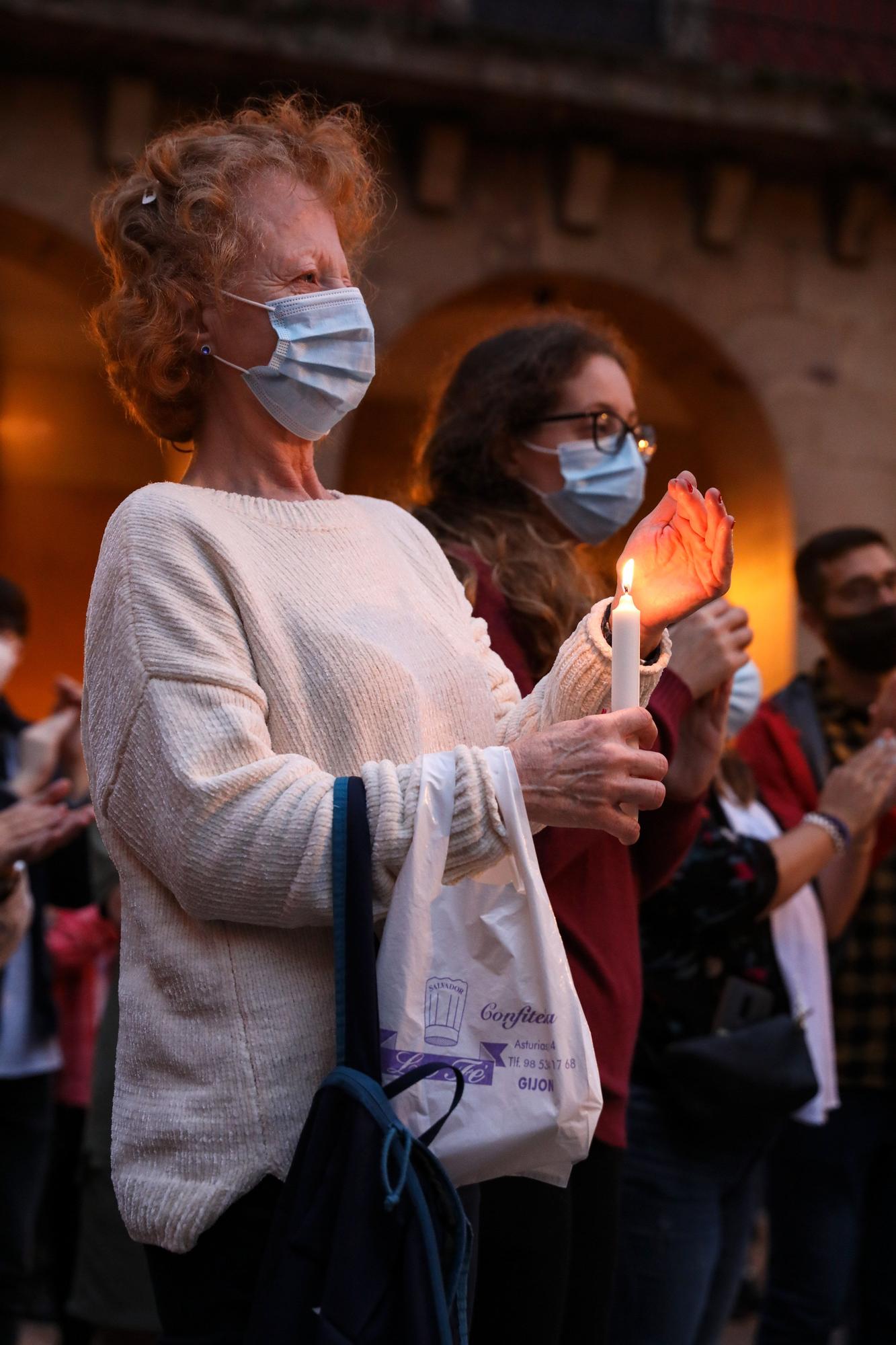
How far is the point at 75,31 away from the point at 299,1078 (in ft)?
22.3

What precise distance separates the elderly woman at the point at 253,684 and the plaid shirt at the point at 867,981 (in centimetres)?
231

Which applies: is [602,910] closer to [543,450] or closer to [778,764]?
[543,450]

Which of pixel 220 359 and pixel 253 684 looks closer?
pixel 253 684

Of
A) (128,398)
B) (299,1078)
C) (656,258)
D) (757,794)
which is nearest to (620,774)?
(299,1078)

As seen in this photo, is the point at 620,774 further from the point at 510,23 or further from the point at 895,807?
the point at 510,23

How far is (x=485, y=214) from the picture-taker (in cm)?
844

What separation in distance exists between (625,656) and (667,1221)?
1722 mm

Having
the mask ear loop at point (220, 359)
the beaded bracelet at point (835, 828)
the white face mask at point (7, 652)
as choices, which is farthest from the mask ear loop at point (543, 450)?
the white face mask at point (7, 652)

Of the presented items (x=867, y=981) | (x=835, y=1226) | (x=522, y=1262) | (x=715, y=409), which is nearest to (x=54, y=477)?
(x=715, y=409)

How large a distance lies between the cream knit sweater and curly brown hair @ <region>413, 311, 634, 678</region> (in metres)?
0.65

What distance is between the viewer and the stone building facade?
7773 mm

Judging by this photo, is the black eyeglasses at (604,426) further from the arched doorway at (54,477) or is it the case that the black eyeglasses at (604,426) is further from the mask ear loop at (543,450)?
the arched doorway at (54,477)

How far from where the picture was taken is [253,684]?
1.88 meters

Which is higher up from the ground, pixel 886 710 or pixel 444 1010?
pixel 886 710
